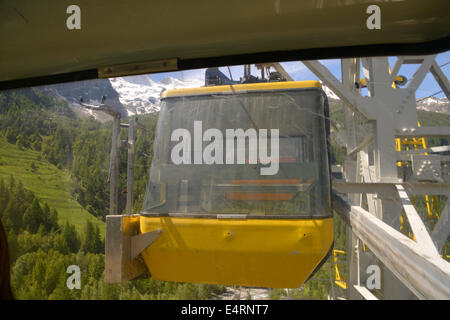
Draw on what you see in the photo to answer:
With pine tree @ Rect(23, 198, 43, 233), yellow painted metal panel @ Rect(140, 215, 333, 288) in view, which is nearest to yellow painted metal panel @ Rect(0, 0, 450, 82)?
pine tree @ Rect(23, 198, 43, 233)

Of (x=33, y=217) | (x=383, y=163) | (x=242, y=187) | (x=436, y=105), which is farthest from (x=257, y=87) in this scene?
(x=33, y=217)

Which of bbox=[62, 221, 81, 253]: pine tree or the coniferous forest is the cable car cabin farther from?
bbox=[62, 221, 81, 253]: pine tree

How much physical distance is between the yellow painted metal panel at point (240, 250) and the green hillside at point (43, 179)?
0.59 meters

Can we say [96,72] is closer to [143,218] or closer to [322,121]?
[143,218]

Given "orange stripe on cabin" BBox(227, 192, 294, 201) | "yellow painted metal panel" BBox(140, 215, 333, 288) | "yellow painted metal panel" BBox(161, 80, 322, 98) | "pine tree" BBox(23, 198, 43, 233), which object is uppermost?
"yellow painted metal panel" BBox(161, 80, 322, 98)

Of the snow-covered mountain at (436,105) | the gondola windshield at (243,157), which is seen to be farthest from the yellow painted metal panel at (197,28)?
the gondola windshield at (243,157)

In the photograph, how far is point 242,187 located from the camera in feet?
8.28

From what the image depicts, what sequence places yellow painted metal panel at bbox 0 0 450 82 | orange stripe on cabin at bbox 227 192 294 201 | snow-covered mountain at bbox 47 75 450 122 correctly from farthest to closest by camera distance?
1. orange stripe on cabin at bbox 227 192 294 201
2. snow-covered mountain at bbox 47 75 450 122
3. yellow painted metal panel at bbox 0 0 450 82

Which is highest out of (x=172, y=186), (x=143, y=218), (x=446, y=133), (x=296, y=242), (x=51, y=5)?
(x=51, y=5)

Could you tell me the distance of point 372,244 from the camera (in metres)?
1.64

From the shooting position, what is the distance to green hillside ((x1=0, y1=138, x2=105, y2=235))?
7.15ft

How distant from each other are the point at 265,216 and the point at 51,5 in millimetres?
1879

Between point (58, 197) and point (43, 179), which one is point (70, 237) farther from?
point (43, 179)

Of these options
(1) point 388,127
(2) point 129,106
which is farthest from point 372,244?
(2) point 129,106
